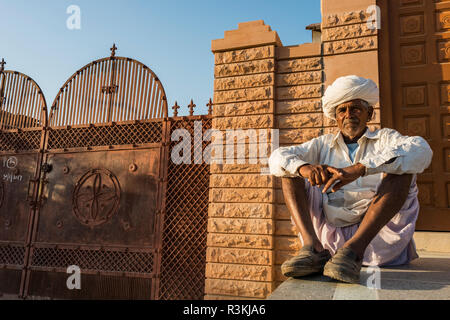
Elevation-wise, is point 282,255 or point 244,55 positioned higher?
point 244,55

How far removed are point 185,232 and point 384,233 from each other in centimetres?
307

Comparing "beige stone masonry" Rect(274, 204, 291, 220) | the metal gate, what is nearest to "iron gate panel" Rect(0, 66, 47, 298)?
the metal gate

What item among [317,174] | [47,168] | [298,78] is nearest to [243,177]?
[298,78]

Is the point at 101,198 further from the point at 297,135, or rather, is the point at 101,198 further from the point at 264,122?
the point at 297,135

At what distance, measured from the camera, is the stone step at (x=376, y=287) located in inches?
69.3

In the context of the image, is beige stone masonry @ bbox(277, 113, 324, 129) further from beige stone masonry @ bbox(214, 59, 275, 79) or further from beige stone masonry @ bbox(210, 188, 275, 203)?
beige stone masonry @ bbox(210, 188, 275, 203)

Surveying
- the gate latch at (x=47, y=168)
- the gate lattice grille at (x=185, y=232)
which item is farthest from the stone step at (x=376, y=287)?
the gate latch at (x=47, y=168)

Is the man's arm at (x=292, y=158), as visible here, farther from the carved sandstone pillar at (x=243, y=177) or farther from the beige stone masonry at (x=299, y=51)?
the beige stone masonry at (x=299, y=51)

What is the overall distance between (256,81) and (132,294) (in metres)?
3.57

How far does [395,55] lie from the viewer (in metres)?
4.77

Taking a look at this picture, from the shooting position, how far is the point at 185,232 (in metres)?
4.94

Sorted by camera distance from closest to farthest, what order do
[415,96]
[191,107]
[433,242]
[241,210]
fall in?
[433,242] < [241,210] < [415,96] < [191,107]
